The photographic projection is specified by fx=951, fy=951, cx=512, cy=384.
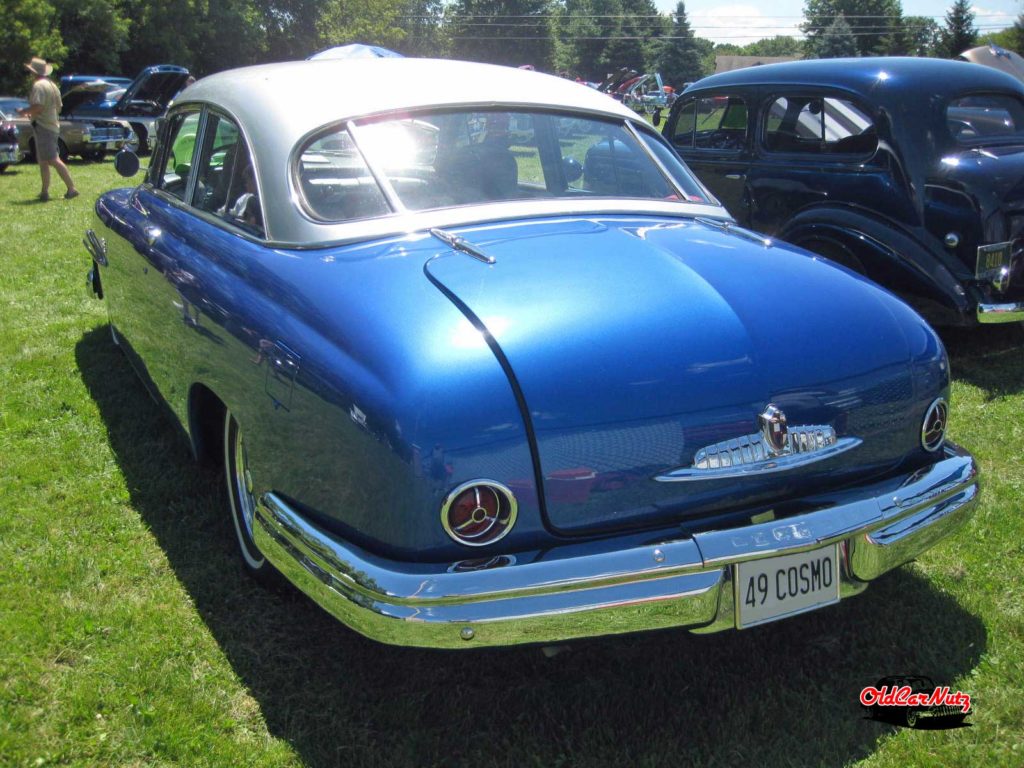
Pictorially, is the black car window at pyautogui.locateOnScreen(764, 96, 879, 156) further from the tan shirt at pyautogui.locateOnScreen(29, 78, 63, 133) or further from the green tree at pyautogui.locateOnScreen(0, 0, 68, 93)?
the green tree at pyautogui.locateOnScreen(0, 0, 68, 93)

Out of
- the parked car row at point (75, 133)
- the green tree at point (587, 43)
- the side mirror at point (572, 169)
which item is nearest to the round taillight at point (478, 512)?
the side mirror at point (572, 169)

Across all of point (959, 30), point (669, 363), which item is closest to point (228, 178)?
point (669, 363)

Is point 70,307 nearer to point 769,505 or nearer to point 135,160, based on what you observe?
point 135,160

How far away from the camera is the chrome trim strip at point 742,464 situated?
2.28 m

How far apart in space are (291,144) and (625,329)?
1.39m

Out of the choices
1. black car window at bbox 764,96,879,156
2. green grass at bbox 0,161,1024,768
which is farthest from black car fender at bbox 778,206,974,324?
green grass at bbox 0,161,1024,768

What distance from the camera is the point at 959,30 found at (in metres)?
58.1

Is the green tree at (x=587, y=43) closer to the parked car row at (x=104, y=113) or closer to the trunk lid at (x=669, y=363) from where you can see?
the parked car row at (x=104, y=113)

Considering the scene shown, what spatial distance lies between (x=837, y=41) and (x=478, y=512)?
85.7 metres

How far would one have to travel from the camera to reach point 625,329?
232 cm

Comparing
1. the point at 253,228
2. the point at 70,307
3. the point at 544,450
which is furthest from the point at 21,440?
the point at 544,450

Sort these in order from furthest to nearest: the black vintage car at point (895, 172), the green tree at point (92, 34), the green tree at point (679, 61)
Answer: the green tree at point (679, 61) < the green tree at point (92, 34) < the black vintage car at point (895, 172)

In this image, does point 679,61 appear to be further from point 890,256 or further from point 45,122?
point 890,256

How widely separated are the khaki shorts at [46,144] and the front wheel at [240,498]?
10.2 meters
